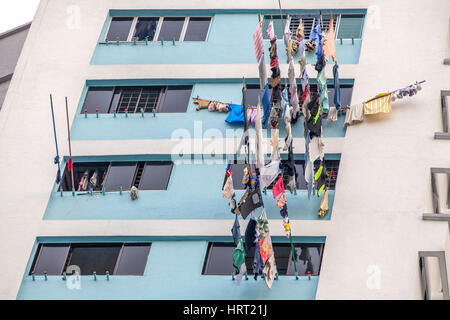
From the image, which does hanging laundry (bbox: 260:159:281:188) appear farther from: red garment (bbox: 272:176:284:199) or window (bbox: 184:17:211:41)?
window (bbox: 184:17:211:41)

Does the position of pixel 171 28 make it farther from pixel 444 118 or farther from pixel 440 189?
pixel 440 189

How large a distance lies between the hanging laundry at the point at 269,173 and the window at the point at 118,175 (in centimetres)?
495

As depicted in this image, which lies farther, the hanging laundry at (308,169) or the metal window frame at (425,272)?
the hanging laundry at (308,169)

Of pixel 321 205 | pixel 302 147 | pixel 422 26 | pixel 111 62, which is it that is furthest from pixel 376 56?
pixel 111 62

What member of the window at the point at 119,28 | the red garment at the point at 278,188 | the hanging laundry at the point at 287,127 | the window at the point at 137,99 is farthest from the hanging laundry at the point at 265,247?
the window at the point at 119,28

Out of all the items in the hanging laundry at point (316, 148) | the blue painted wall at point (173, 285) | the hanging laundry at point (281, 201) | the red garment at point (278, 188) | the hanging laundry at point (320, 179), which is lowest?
the blue painted wall at point (173, 285)

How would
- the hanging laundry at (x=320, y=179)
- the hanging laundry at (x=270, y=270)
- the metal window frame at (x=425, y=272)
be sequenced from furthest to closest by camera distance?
the hanging laundry at (x=320, y=179), the hanging laundry at (x=270, y=270), the metal window frame at (x=425, y=272)

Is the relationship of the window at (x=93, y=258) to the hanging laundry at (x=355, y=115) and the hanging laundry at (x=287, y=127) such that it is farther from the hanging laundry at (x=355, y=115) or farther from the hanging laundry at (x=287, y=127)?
the hanging laundry at (x=355, y=115)

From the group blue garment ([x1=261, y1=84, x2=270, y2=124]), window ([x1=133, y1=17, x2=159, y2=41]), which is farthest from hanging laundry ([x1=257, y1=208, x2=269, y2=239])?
window ([x1=133, y1=17, x2=159, y2=41])

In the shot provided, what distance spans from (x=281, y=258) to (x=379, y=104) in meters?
7.30

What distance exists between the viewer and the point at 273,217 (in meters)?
36.1

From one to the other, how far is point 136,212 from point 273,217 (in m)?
5.11

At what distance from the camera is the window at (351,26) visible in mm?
42062

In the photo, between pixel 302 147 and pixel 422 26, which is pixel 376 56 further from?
pixel 302 147
